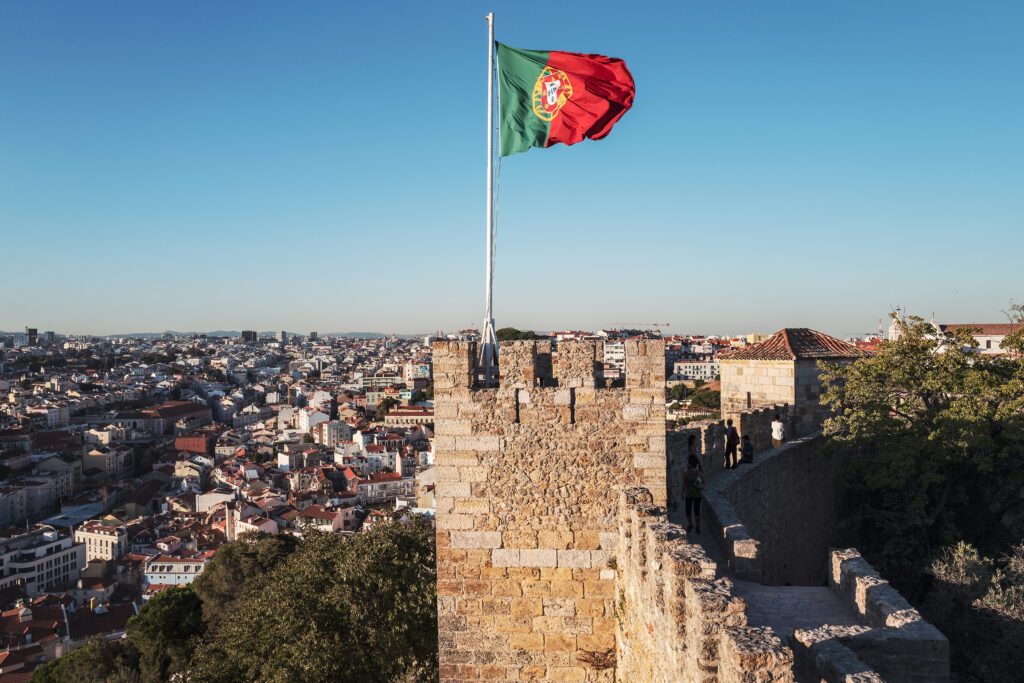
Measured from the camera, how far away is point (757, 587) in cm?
629

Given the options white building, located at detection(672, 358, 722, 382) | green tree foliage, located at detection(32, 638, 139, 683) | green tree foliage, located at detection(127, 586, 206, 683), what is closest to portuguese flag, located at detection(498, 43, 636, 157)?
green tree foliage, located at detection(127, 586, 206, 683)

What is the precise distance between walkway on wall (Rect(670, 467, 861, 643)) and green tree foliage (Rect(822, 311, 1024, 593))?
6292 millimetres

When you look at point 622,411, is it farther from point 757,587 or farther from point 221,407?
point 221,407

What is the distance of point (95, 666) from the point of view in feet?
101

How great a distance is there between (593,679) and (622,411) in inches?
88.4

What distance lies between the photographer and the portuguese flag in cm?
773

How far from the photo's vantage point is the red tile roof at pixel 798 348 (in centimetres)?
1430

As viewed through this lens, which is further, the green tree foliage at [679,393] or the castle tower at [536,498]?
the green tree foliage at [679,393]

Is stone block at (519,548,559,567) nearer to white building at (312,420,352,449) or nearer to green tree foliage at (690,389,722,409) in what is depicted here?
green tree foliage at (690,389,722,409)

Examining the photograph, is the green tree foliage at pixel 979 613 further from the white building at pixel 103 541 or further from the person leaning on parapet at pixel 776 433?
the white building at pixel 103 541

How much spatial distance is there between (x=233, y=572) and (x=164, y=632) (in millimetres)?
3519

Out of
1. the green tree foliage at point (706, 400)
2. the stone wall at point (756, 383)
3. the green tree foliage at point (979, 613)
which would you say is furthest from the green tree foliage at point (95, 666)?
the green tree foliage at point (706, 400)

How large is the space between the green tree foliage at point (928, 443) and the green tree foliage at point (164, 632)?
27331 millimetres

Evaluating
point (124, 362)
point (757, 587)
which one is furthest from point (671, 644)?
point (124, 362)
